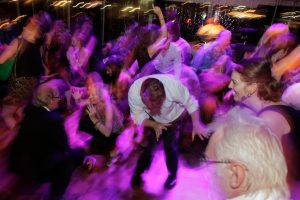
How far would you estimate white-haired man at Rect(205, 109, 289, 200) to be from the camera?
0.88m

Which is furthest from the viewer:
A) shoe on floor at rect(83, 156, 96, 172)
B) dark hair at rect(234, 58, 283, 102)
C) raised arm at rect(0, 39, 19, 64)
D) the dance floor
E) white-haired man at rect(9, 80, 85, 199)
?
raised arm at rect(0, 39, 19, 64)

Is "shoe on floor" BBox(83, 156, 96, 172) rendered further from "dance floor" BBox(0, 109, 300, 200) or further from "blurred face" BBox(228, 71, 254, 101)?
"blurred face" BBox(228, 71, 254, 101)

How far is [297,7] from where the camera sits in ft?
20.6

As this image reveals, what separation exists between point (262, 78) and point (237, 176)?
1.12m

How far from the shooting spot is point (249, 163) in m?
0.90

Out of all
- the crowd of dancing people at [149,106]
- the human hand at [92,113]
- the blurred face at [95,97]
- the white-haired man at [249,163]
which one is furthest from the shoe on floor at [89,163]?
the white-haired man at [249,163]

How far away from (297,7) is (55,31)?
501 centimetres

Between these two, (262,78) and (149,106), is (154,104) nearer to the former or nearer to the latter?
(149,106)

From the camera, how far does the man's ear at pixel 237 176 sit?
0.91 meters

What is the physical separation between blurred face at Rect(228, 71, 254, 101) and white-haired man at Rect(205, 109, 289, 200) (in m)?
0.92

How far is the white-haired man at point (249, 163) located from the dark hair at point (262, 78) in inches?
33.9

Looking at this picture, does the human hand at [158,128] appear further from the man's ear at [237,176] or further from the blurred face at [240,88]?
the man's ear at [237,176]

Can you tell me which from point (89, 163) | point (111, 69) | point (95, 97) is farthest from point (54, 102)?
point (111, 69)

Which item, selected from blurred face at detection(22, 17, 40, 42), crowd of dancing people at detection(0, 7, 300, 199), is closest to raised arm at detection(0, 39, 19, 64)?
crowd of dancing people at detection(0, 7, 300, 199)
